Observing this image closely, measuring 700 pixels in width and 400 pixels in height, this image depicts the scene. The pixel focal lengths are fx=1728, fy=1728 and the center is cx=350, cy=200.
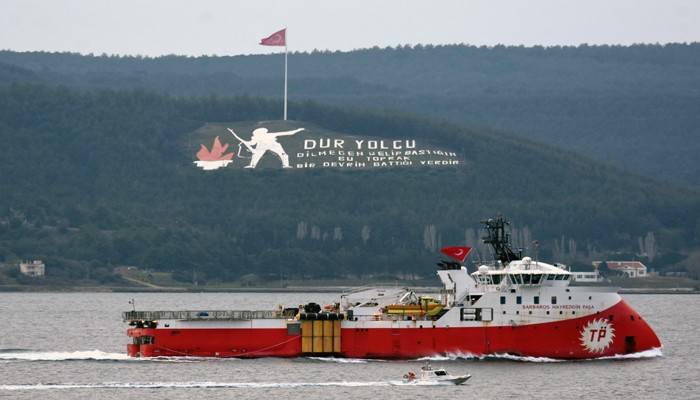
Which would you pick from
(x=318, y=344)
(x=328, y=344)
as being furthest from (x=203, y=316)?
(x=328, y=344)

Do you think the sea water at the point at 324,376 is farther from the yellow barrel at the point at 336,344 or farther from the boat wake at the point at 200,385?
the yellow barrel at the point at 336,344

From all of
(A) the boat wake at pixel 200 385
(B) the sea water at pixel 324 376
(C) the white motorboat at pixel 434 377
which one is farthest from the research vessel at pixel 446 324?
(A) the boat wake at pixel 200 385

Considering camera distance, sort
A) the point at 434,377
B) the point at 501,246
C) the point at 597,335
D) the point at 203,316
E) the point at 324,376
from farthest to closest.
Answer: the point at 501,246 < the point at 203,316 < the point at 597,335 < the point at 324,376 < the point at 434,377

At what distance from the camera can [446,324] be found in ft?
307

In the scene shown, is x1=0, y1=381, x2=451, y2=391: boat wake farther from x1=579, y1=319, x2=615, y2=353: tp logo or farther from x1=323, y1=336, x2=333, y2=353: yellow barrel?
x1=579, y1=319, x2=615, y2=353: tp logo

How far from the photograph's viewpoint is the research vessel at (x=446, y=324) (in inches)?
3666

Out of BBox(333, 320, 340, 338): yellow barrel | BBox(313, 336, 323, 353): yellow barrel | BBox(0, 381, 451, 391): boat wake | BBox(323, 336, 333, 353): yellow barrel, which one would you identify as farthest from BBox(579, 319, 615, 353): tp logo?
BBox(313, 336, 323, 353): yellow barrel

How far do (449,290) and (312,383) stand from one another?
1181cm

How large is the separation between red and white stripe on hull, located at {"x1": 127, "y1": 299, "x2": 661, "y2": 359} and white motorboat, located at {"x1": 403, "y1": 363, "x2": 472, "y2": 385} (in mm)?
6988

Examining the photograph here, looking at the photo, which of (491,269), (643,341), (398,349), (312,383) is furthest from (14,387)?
(643,341)

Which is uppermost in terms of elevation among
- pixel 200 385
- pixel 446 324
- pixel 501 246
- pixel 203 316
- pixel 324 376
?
pixel 501 246

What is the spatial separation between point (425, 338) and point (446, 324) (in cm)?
137

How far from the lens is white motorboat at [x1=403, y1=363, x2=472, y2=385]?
282 feet

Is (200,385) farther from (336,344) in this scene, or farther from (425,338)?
(425,338)
